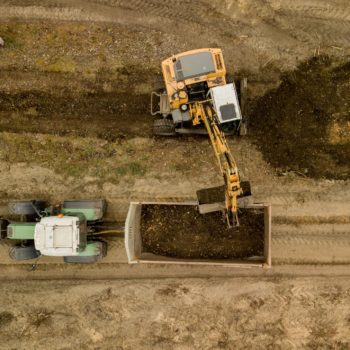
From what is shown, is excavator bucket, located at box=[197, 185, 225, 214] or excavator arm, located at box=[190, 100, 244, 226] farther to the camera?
excavator bucket, located at box=[197, 185, 225, 214]

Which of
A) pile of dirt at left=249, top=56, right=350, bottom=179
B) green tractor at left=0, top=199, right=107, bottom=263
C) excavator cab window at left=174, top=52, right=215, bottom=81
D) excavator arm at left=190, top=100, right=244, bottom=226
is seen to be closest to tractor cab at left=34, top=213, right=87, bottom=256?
green tractor at left=0, top=199, right=107, bottom=263

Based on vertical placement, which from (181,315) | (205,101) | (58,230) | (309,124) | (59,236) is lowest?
(181,315)

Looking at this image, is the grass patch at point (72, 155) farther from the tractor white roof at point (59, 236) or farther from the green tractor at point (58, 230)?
the tractor white roof at point (59, 236)

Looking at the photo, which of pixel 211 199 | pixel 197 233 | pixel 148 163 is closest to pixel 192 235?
pixel 197 233

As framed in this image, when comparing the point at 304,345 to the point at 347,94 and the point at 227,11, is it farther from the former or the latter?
the point at 227,11

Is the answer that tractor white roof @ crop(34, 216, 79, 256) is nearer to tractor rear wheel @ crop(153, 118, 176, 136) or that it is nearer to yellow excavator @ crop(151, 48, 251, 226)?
yellow excavator @ crop(151, 48, 251, 226)

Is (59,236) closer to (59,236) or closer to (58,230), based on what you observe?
(59,236)
